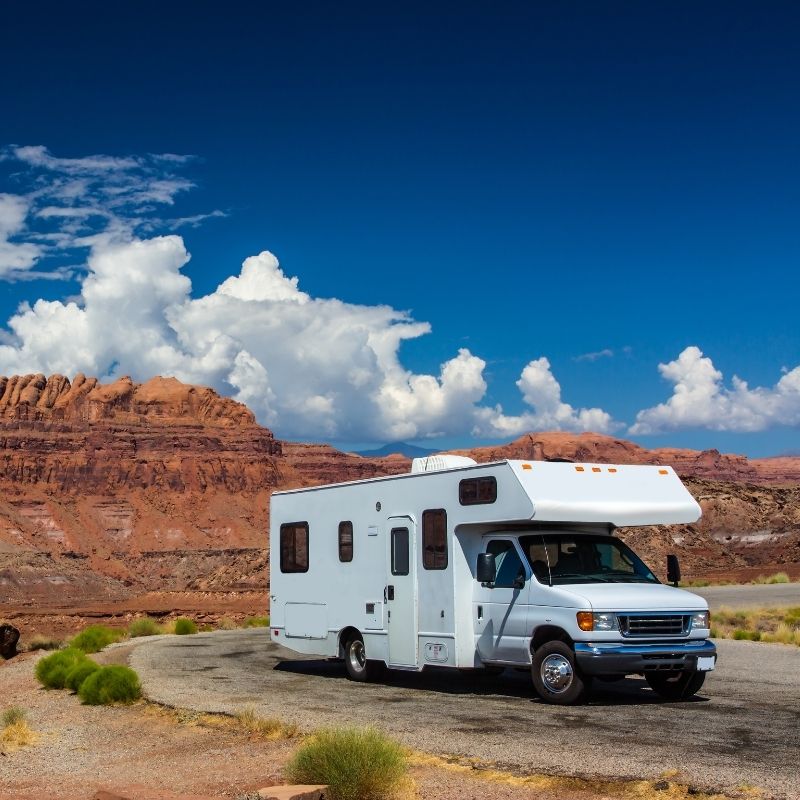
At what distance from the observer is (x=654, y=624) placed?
12.6 m

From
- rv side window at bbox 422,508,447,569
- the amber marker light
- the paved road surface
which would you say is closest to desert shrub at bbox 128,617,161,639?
the paved road surface

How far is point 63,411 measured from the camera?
5305 inches

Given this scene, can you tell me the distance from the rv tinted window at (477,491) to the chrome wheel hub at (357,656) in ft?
11.0

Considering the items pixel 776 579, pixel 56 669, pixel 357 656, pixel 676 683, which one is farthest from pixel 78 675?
pixel 776 579

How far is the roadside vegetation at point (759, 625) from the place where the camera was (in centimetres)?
2245

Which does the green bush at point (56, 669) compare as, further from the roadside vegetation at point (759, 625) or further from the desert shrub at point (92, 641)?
the roadside vegetation at point (759, 625)

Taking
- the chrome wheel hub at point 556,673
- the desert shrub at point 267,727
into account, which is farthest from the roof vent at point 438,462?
the desert shrub at point 267,727

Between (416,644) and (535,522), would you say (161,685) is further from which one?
(535,522)

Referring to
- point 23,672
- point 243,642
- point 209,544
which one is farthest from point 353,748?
point 209,544

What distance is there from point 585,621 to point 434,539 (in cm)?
284

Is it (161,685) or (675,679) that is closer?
(675,679)

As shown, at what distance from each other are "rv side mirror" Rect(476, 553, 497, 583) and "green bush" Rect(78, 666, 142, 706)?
5157 mm

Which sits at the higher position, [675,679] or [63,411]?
[63,411]

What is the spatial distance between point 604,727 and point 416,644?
158 inches
